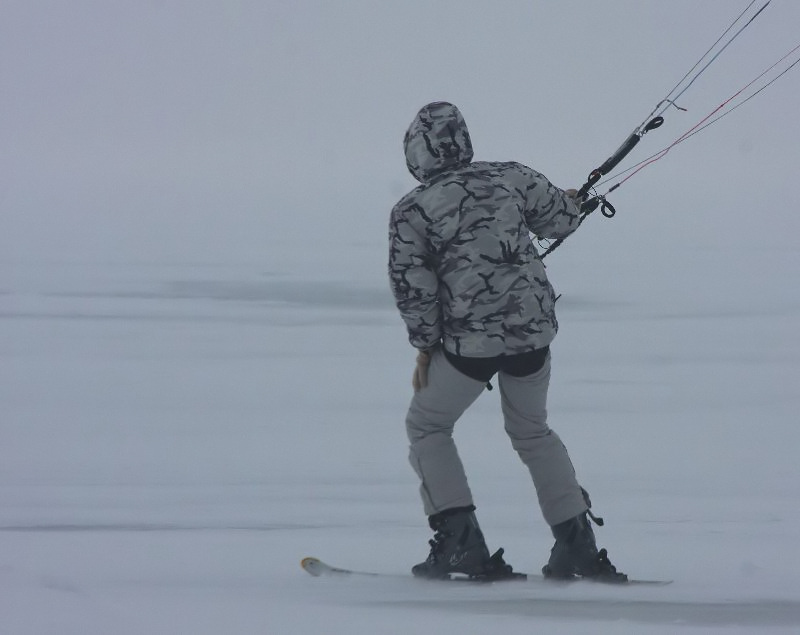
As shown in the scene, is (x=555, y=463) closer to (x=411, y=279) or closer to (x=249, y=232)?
(x=411, y=279)

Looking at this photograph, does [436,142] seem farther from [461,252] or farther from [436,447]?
[436,447]

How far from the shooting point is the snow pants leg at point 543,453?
3205 mm

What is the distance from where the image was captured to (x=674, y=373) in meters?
5.73

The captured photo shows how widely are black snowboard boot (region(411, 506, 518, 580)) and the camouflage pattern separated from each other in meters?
0.45

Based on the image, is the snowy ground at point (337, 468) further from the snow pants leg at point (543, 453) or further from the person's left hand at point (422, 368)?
the person's left hand at point (422, 368)

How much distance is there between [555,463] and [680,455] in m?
1.27

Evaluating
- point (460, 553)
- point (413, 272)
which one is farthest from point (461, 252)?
point (460, 553)

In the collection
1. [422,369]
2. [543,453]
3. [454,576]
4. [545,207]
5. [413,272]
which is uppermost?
[545,207]

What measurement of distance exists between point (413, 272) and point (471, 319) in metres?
0.18

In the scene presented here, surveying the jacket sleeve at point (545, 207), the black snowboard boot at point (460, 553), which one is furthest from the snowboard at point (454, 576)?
the jacket sleeve at point (545, 207)

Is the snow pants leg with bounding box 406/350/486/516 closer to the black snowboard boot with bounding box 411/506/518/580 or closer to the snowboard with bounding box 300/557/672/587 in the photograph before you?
the black snowboard boot with bounding box 411/506/518/580

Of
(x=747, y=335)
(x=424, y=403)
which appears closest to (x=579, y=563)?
(x=424, y=403)

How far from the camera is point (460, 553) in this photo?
3.19m

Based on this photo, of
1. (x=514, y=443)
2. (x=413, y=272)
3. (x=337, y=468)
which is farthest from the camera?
(x=337, y=468)
